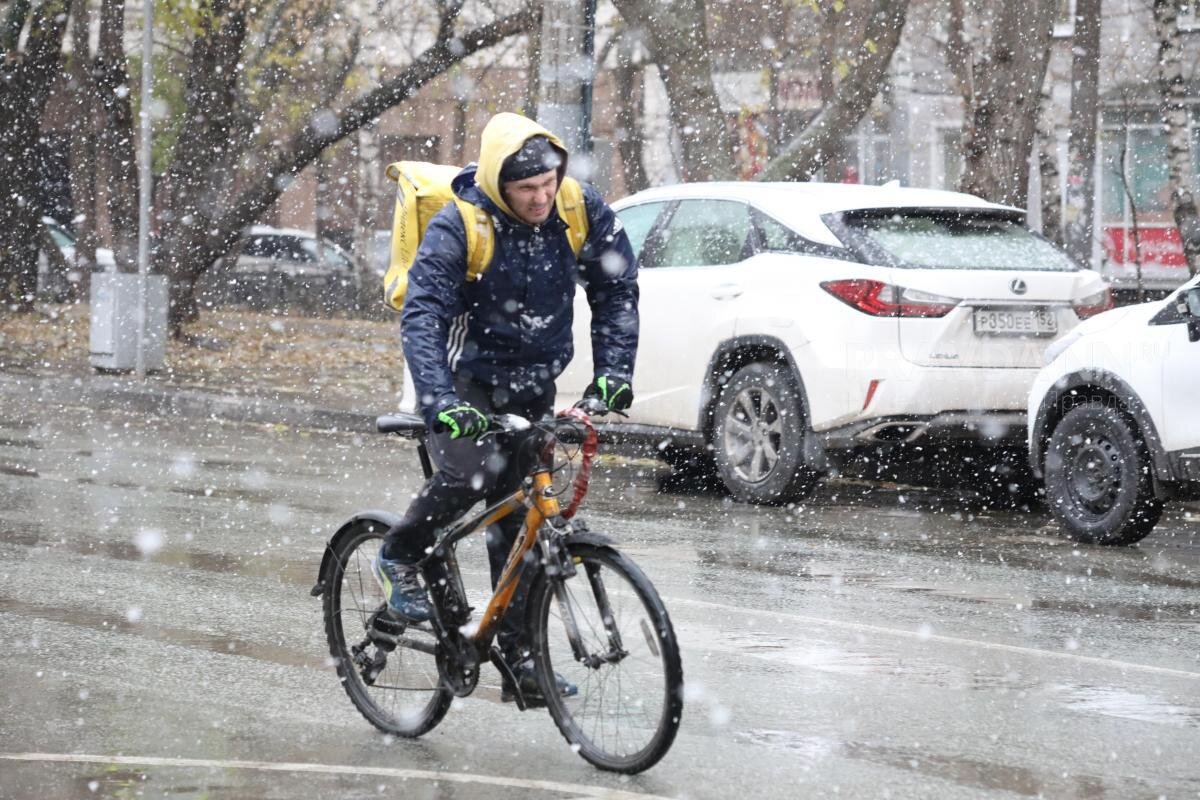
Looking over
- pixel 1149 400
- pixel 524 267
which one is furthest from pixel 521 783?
pixel 1149 400

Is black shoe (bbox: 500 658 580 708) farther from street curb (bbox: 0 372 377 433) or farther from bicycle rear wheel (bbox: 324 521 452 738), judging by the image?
street curb (bbox: 0 372 377 433)

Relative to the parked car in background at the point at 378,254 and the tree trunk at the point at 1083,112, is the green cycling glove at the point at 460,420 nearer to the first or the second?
the tree trunk at the point at 1083,112

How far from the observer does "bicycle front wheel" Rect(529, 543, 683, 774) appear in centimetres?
523

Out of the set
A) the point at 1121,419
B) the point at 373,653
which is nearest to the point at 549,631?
the point at 373,653

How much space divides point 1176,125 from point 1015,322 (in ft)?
31.1

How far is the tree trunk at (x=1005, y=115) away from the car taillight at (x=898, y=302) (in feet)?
18.2

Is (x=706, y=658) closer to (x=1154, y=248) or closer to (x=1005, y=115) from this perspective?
(x=1005, y=115)

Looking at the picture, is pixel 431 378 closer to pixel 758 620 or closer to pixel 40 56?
pixel 758 620

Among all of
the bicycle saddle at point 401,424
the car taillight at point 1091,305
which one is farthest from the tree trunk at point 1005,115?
the bicycle saddle at point 401,424

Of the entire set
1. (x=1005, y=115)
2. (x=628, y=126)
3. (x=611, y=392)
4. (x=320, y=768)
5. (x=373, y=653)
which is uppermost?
(x=628, y=126)

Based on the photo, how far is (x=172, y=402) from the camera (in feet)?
59.8

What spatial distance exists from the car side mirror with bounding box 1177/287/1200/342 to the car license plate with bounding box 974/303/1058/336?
1.26 m

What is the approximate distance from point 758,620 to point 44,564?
323cm

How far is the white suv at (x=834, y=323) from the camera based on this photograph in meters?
11.1
